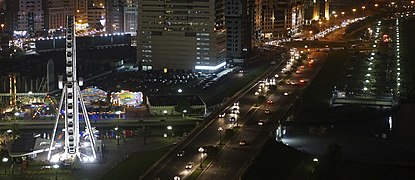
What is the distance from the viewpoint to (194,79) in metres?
30.1

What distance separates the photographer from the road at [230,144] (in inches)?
A: 610

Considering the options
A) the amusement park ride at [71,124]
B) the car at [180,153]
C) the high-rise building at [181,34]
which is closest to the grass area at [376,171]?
the car at [180,153]

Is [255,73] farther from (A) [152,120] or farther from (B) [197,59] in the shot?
(A) [152,120]

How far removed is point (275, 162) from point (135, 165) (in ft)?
9.05

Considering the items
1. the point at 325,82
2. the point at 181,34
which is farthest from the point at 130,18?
the point at 325,82

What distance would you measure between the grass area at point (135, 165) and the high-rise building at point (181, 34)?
14.1 m

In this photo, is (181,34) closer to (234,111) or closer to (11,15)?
(234,111)

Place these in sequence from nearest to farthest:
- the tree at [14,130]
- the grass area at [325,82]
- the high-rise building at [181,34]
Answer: the tree at [14,130] → the grass area at [325,82] → the high-rise building at [181,34]

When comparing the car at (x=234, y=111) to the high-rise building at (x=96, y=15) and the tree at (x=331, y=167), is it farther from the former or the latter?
the high-rise building at (x=96, y=15)

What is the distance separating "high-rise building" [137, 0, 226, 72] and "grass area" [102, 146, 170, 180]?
46.3ft

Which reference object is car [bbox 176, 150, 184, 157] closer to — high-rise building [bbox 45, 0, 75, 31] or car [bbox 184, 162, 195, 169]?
car [bbox 184, 162, 195, 169]

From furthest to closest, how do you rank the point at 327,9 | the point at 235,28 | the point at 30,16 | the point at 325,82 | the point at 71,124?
1. the point at 327,9
2. the point at 30,16
3. the point at 235,28
4. the point at 325,82
5. the point at 71,124

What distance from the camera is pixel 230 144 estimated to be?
17.8 meters

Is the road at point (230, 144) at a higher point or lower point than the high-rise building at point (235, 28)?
lower
